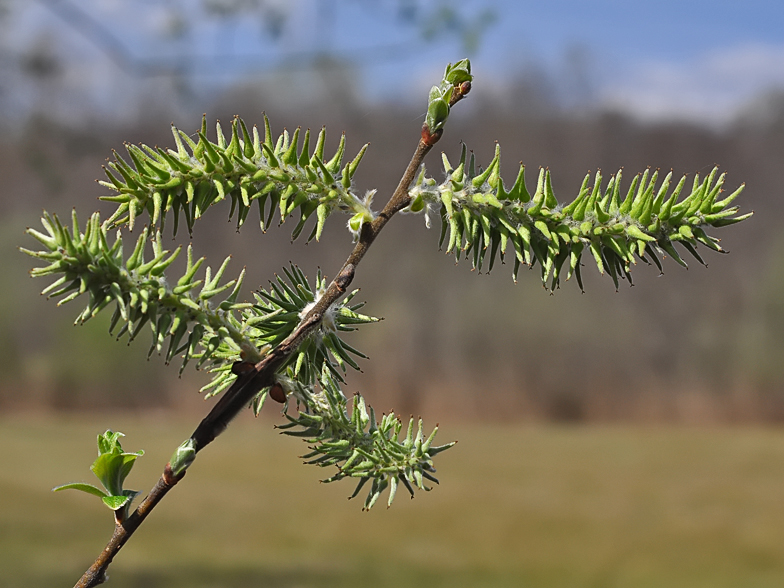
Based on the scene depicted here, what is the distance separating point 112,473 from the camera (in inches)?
15.6

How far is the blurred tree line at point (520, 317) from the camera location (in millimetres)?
5516

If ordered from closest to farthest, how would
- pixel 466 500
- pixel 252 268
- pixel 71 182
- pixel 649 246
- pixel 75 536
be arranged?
pixel 649 246 → pixel 75 536 → pixel 466 500 → pixel 252 268 → pixel 71 182

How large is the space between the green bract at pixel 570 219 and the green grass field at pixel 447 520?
3.78 metres

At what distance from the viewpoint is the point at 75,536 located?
4.24m

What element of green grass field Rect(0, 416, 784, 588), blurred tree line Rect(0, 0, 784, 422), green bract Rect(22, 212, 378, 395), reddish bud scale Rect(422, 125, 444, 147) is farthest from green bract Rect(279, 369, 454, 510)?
blurred tree line Rect(0, 0, 784, 422)

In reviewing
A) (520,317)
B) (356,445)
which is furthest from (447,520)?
(356,445)

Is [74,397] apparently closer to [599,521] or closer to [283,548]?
[283,548]

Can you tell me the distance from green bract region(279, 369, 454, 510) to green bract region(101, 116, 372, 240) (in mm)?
97

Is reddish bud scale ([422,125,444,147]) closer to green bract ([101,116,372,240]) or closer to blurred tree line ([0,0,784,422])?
green bract ([101,116,372,240])

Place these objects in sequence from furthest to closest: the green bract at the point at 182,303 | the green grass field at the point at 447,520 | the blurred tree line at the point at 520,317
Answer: the blurred tree line at the point at 520,317 < the green grass field at the point at 447,520 < the green bract at the point at 182,303

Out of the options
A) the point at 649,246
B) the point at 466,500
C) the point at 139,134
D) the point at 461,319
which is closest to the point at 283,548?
the point at 466,500

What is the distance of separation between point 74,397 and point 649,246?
20.0ft

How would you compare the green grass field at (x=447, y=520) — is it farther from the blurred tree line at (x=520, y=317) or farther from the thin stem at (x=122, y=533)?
the thin stem at (x=122, y=533)

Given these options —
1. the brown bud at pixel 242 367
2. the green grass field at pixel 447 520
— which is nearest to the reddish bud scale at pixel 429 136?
the brown bud at pixel 242 367
